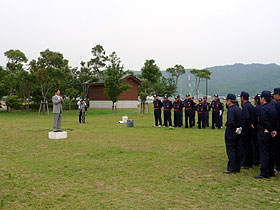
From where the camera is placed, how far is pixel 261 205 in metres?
5.08

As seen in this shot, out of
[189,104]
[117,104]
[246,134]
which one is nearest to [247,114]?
[246,134]

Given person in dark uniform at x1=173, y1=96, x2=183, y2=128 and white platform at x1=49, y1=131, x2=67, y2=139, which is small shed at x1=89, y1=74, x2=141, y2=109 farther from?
white platform at x1=49, y1=131, x2=67, y2=139

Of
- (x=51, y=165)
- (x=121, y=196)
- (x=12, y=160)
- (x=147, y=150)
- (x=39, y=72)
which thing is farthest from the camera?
(x=39, y=72)

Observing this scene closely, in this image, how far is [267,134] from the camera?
23.0 ft

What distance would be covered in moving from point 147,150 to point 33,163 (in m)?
3.96

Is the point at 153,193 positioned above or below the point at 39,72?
below

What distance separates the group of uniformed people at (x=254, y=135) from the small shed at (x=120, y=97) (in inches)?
1534

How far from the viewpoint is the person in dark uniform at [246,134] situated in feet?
26.4

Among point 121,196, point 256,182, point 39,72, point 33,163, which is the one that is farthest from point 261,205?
point 39,72

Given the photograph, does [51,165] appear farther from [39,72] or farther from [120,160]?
[39,72]

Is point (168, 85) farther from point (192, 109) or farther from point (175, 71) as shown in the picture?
point (192, 109)

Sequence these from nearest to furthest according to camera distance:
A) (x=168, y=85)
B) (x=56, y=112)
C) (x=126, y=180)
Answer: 1. (x=126, y=180)
2. (x=56, y=112)
3. (x=168, y=85)

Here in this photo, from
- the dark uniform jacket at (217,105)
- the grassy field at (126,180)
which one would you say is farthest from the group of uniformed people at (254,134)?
the dark uniform jacket at (217,105)

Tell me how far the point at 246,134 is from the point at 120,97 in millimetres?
39589
